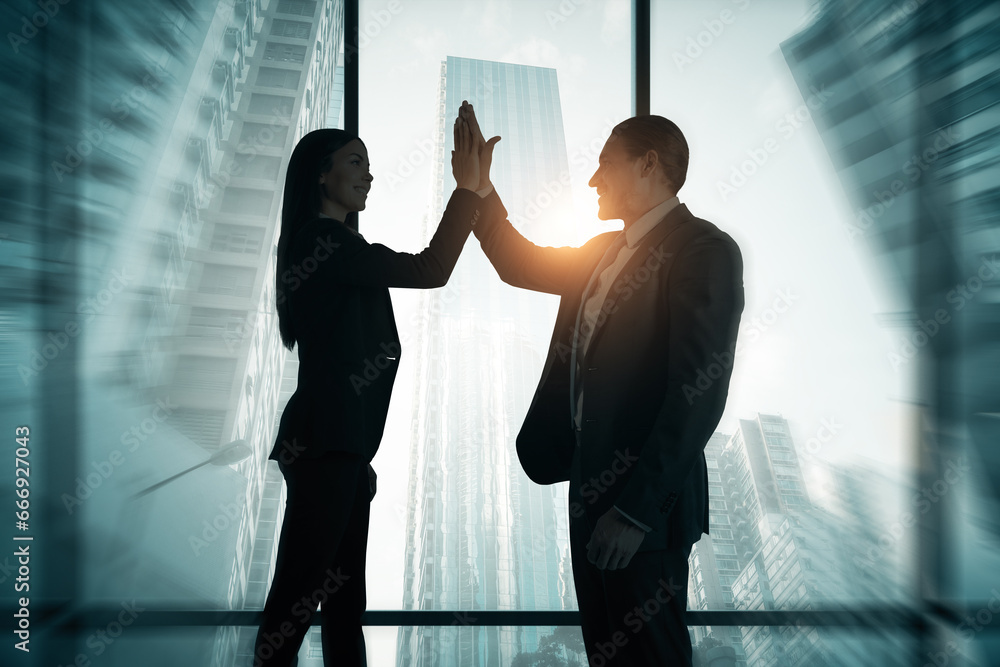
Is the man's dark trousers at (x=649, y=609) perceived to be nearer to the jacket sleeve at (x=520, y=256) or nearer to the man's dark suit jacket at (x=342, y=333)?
the man's dark suit jacket at (x=342, y=333)

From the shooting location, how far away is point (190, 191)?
5.91ft

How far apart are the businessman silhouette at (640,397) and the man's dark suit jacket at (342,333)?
0.36 m

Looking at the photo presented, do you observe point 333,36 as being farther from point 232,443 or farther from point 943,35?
point 943,35

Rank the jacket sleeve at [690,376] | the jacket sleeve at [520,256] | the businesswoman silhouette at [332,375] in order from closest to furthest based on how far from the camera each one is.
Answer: the jacket sleeve at [690,376]
the businesswoman silhouette at [332,375]
the jacket sleeve at [520,256]

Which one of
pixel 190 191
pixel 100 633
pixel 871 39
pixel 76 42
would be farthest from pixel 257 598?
pixel 871 39

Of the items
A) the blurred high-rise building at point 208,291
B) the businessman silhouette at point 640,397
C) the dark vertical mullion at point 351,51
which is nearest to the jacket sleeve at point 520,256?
the businessman silhouette at point 640,397

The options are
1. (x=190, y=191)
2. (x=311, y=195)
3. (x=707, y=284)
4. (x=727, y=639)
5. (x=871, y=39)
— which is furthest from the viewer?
(x=871, y=39)

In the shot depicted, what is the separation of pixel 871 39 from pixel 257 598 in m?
3.44

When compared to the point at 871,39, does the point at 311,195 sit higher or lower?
lower

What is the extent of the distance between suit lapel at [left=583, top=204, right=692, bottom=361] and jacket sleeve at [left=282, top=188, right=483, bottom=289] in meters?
0.40

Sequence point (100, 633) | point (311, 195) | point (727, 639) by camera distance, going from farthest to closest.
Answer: point (727, 639) < point (311, 195) < point (100, 633)

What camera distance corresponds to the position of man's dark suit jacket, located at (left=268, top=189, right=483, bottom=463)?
4.17 ft

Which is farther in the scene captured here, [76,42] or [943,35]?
[943,35]

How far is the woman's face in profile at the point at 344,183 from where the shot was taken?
4.87ft
